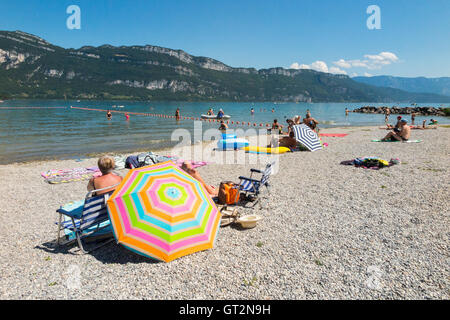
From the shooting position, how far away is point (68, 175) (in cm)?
1019

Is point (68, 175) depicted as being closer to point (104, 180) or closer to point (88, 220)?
point (104, 180)

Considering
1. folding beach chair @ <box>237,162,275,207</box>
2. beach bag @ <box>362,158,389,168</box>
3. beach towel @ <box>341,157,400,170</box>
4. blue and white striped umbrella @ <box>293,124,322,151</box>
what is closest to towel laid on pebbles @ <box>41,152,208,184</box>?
folding beach chair @ <box>237,162,275,207</box>

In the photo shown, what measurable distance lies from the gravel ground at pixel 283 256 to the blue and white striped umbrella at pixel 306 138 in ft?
19.9

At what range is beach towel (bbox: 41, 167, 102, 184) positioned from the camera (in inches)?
379

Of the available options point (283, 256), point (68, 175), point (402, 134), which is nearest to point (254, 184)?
point (283, 256)

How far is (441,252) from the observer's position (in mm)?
4555

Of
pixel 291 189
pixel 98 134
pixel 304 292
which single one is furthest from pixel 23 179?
pixel 98 134

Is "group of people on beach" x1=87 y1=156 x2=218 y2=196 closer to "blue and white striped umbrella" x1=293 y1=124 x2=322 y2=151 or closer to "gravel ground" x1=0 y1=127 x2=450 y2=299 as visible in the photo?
"gravel ground" x1=0 y1=127 x2=450 y2=299

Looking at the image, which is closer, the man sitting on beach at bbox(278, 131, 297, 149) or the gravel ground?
the gravel ground

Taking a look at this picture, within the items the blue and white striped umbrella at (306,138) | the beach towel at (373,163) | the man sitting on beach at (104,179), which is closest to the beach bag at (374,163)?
the beach towel at (373,163)

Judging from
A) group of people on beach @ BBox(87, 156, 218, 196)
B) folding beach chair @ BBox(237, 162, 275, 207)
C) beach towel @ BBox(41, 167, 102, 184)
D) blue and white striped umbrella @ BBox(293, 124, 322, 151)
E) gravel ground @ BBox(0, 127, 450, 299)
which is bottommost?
gravel ground @ BBox(0, 127, 450, 299)

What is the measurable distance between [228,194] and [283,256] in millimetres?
2576

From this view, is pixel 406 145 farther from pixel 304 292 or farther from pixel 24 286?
pixel 24 286

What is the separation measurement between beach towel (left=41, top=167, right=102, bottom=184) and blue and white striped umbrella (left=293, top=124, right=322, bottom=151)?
947 cm
